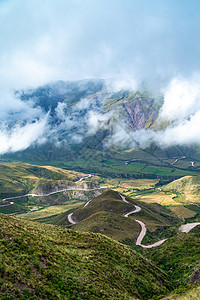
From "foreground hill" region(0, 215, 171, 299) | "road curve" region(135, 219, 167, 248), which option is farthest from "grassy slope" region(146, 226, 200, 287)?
"road curve" region(135, 219, 167, 248)

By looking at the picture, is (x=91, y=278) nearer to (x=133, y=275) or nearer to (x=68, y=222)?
(x=133, y=275)

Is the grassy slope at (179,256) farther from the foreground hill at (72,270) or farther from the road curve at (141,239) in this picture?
the road curve at (141,239)

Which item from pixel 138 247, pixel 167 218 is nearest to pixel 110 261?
pixel 138 247

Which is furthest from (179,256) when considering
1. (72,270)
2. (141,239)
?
(72,270)

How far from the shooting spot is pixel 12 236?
4000cm

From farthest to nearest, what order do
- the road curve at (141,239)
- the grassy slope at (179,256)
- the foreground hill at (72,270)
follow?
the road curve at (141,239) < the grassy slope at (179,256) < the foreground hill at (72,270)

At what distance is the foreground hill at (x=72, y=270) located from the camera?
30.2 meters

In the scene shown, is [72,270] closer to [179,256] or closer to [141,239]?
[179,256]

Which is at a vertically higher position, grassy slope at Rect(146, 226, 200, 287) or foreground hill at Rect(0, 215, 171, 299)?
foreground hill at Rect(0, 215, 171, 299)

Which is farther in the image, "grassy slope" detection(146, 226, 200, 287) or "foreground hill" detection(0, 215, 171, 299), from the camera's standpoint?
"grassy slope" detection(146, 226, 200, 287)

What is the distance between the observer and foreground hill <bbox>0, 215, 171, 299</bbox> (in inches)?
1187

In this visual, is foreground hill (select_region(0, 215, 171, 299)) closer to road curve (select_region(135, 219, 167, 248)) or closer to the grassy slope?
the grassy slope

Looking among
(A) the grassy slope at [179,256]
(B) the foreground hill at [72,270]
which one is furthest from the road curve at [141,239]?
(B) the foreground hill at [72,270]

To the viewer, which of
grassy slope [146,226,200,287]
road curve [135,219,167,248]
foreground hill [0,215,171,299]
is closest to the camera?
foreground hill [0,215,171,299]
